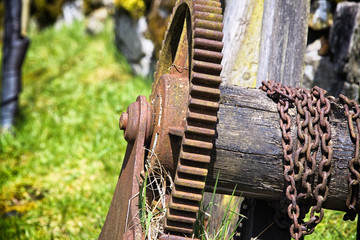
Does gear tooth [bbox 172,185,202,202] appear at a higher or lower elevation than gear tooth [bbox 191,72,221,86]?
lower

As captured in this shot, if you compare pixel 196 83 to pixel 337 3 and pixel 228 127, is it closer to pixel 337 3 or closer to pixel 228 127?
pixel 228 127

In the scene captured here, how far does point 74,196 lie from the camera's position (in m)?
4.39

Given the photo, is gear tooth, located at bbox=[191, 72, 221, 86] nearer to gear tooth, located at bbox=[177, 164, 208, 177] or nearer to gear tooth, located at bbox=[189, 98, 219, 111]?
gear tooth, located at bbox=[189, 98, 219, 111]

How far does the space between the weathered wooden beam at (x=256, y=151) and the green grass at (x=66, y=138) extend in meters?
1.80

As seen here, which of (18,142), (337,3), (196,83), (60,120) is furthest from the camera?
(60,120)

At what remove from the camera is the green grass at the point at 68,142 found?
153 inches

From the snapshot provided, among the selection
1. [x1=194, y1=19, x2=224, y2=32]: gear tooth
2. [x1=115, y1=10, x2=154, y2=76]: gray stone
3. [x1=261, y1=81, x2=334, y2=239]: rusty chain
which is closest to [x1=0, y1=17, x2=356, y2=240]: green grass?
[x1=115, y1=10, x2=154, y2=76]: gray stone

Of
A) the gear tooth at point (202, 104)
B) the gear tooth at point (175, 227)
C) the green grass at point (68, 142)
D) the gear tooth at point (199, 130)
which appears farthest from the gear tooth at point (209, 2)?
the green grass at point (68, 142)

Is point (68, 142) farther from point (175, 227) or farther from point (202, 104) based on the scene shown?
point (202, 104)

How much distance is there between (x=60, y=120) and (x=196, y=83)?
4426mm

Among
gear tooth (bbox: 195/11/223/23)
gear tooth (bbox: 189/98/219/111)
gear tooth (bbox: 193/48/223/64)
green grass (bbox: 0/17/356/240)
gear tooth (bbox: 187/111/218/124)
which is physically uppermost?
gear tooth (bbox: 195/11/223/23)

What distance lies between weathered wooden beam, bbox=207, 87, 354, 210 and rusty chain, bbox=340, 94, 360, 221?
3 centimetres

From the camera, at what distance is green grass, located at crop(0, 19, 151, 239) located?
404cm

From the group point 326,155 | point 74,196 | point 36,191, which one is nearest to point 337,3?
point 326,155
